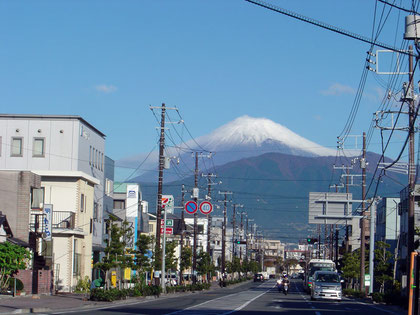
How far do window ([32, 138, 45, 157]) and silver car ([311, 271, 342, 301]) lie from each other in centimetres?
2361

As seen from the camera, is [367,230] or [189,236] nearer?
[367,230]

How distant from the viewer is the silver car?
49.7 metres

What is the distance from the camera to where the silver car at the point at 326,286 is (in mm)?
49688

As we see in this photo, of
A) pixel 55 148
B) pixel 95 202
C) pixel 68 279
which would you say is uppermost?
pixel 55 148

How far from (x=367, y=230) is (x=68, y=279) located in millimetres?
66269

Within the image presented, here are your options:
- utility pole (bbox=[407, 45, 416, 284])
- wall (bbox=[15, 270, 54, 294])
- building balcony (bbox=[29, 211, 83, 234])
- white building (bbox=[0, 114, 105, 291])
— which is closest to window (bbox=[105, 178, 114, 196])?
white building (bbox=[0, 114, 105, 291])

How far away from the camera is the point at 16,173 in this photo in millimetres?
48188

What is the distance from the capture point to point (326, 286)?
5006 centimetres

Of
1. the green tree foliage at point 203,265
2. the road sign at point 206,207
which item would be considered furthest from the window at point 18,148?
the green tree foliage at point 203,265

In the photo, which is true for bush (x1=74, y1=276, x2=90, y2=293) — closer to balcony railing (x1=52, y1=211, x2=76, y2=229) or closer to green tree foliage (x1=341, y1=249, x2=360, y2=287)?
balcony railing (x1=52, y1=211, x2=76, y2=229)

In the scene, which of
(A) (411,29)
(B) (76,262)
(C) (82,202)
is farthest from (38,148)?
(A) (411,29)

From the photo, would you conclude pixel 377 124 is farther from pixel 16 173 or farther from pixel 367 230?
pixel 367 230

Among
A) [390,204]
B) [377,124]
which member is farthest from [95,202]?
[390,204]

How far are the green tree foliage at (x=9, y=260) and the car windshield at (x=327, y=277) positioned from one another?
20.9 meters
